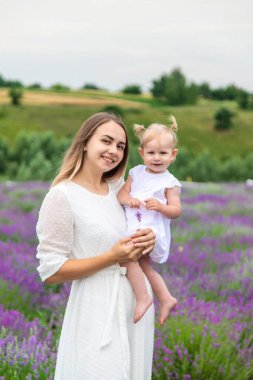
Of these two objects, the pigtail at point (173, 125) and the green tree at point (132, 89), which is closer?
the pigtail at point (173, 125)

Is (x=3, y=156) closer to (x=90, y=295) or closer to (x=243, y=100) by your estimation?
(x=90, y=295)

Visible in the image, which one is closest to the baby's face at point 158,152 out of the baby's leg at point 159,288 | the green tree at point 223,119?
the baby's leg at point 159,288

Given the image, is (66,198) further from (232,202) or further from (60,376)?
(232,202)

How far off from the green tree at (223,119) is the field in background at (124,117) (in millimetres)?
667

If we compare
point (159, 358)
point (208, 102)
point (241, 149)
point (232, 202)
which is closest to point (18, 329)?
point (159, 358)

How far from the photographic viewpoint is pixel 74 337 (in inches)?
97.9

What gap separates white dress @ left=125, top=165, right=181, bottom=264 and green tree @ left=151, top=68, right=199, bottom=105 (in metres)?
67.6

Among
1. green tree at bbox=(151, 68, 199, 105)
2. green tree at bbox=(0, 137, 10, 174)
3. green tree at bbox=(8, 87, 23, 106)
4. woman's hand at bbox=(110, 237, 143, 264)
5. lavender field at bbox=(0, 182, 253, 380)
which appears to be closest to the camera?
woman's hand at bbox=(110, 237, 143, 264)

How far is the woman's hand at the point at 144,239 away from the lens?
7.65 feet

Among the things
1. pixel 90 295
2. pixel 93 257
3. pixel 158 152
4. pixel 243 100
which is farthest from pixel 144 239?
pixel 243 100

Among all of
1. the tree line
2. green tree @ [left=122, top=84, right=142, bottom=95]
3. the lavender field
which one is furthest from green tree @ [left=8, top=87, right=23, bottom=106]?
the lavender field

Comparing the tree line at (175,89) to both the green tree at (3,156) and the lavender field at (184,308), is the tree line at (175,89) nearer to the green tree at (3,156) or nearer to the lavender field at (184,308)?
the green tree at (3,156)

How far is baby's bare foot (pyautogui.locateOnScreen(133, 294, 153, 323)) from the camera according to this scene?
2449mm

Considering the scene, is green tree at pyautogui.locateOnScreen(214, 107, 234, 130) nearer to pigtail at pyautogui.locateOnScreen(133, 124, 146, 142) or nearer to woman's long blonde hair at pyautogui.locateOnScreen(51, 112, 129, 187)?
pigtail at pyautogui.locateOnScreen(133, 124, 146, 142)
